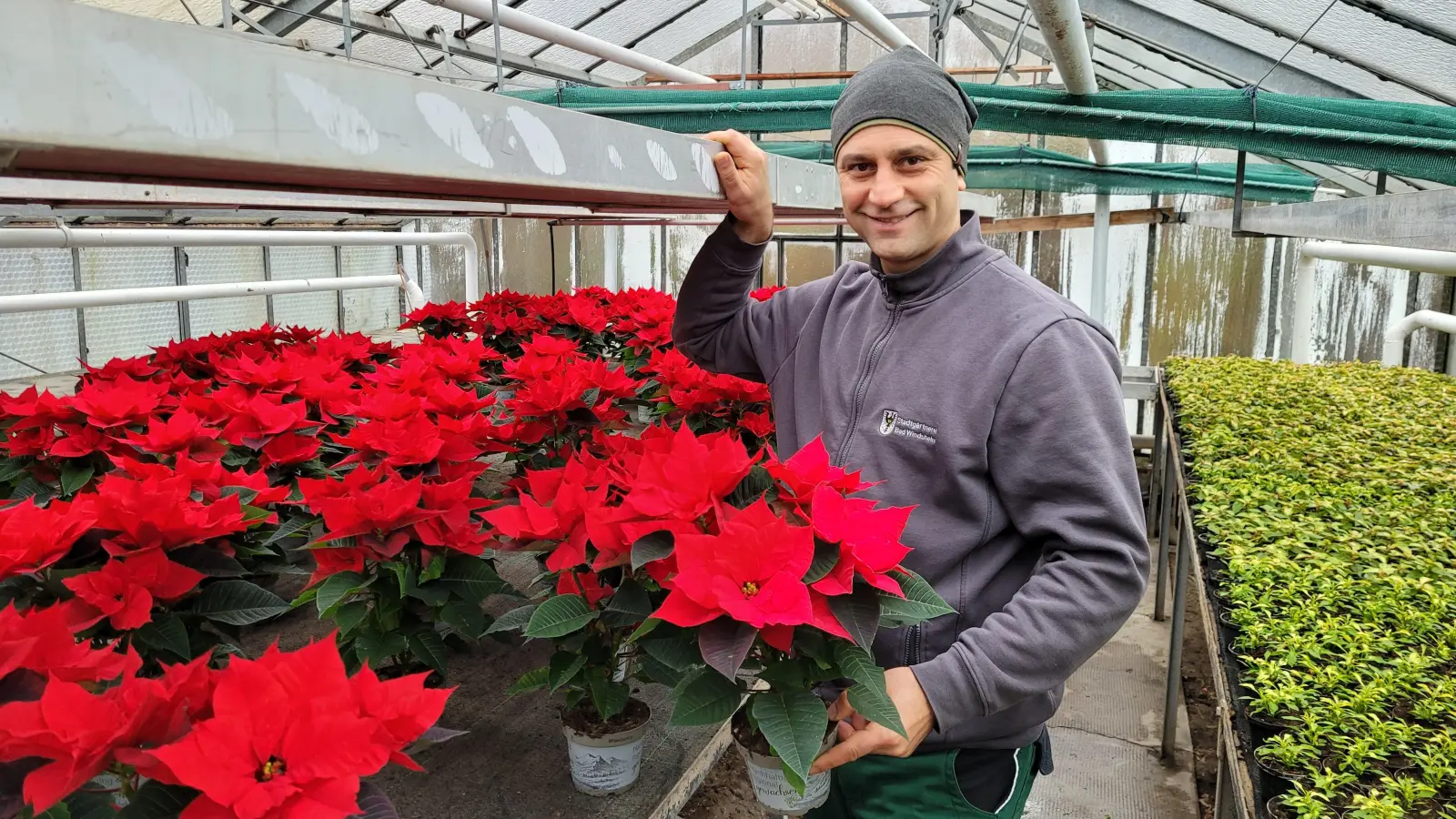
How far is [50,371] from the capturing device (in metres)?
7.53

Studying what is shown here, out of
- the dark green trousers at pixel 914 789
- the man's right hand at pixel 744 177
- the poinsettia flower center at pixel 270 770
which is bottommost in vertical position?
the dark green trousers at pixel 914 789

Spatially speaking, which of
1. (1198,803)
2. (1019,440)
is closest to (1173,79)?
(1198,803)

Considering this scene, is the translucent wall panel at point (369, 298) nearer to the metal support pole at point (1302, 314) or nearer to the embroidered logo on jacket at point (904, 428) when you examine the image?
the metal support pole at point (1302, 314)

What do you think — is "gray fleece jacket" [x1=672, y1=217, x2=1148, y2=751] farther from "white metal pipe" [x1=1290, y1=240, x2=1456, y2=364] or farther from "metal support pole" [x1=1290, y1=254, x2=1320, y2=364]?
"metal support pole" [x1=1290, y1=254, x2=1320, y2=364]

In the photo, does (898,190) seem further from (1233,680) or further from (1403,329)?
(1403,329)

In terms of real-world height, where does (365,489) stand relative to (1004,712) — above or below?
above

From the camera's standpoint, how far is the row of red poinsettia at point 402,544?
0.89 metres

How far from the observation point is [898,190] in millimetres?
1331

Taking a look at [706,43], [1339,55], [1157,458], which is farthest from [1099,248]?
[706,43]

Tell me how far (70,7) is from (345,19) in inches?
98.0

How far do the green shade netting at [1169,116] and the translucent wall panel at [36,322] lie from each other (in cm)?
643

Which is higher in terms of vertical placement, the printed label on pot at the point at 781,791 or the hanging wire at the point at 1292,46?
the hanging wire at the point at 1292,46

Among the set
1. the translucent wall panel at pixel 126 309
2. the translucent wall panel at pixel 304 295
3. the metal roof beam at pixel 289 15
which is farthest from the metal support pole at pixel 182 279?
the metal roof beam at pixel 289 15

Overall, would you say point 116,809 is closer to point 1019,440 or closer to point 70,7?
point 70,7
